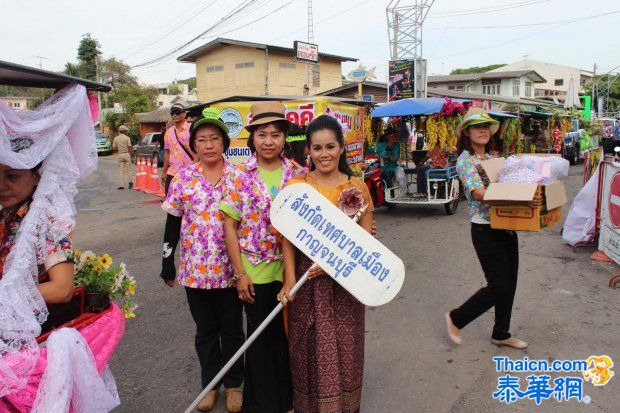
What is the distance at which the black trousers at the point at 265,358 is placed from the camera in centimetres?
271

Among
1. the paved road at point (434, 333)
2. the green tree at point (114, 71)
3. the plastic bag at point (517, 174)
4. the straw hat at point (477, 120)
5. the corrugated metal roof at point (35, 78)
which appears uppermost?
the green tree at point (114, 71)

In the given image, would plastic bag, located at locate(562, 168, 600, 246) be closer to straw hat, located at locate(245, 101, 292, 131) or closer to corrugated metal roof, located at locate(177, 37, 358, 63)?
straw hat, located at locate(245, 101, 292, 131)

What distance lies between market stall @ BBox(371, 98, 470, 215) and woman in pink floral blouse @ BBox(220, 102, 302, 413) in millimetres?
6998

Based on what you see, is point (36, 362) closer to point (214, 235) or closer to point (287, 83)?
point (214, 235)

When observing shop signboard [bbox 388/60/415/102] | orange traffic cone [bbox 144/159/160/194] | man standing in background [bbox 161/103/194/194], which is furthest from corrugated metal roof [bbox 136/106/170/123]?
man standing in background [bbox 161/103/194/194]

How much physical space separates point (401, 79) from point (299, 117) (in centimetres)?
1240

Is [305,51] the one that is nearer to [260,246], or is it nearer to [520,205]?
[520,205]

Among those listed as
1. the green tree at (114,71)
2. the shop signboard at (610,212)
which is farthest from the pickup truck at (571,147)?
the green tree at (114,71)

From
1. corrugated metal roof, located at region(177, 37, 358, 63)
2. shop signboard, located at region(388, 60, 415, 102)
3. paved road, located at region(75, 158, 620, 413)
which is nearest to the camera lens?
paved road, located at region(75, 158, 620, 413)

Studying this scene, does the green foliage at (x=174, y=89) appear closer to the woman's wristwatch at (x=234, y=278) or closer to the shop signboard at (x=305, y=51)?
the shop signboard at (x=305, y=51)

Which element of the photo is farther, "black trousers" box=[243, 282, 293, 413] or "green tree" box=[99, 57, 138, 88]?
"green tree" box=[99, 57, 138, 88]

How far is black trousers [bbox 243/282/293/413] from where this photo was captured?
2713 millimetres

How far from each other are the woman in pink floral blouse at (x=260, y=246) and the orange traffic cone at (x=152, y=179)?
10.5 meters

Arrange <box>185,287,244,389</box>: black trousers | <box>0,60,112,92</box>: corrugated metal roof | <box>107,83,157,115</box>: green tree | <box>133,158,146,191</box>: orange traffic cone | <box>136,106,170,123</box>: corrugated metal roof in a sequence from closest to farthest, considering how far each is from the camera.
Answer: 1. <box>0,60,112,92</box>: corrugated metal roof
2. <box>185,287,244,389</box>: black trousers
3. <box>133,158,146,191</box>: orange traffic cone
4. <box>136,106,170,123</box>: corrugated metal roof
5. <box>107,83,157,115</box>: green tree
